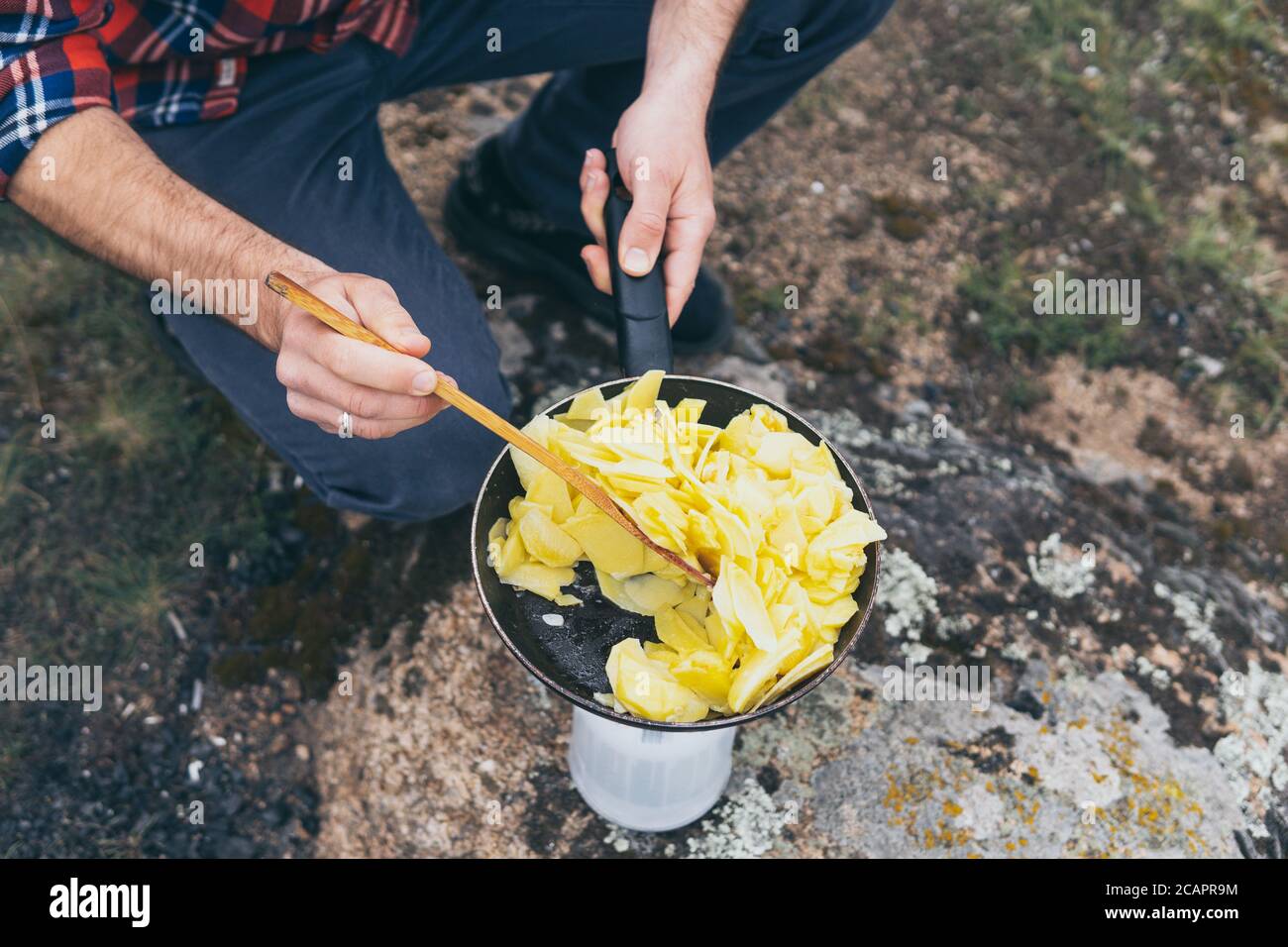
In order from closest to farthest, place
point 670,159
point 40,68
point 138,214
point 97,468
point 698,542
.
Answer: point 698,542
point 40,68
point 138,214
point 670,159
point 97,468

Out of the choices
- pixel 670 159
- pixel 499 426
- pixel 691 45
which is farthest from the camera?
pixel 691 45

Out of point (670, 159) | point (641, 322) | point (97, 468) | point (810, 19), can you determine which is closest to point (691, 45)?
point (670, 159)

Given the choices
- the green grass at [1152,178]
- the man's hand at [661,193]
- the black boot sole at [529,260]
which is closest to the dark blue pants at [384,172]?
the man's hand at [661,193]

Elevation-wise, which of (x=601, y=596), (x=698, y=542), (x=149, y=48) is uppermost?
(x=149, y=48)

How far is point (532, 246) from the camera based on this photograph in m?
3.63

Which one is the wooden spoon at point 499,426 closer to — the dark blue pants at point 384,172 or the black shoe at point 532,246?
the dark blue pants at point 384,172

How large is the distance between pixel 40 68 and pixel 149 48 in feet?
1.37

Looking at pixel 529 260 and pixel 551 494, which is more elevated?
pixel 551 494

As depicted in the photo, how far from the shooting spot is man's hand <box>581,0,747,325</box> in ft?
7.96

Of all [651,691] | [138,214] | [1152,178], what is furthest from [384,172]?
[1152,178]

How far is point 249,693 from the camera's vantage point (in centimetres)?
300

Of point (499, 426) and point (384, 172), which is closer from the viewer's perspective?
point (499, 426)

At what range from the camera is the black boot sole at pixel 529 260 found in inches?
139

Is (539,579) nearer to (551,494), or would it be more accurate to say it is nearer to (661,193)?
(551,494)
